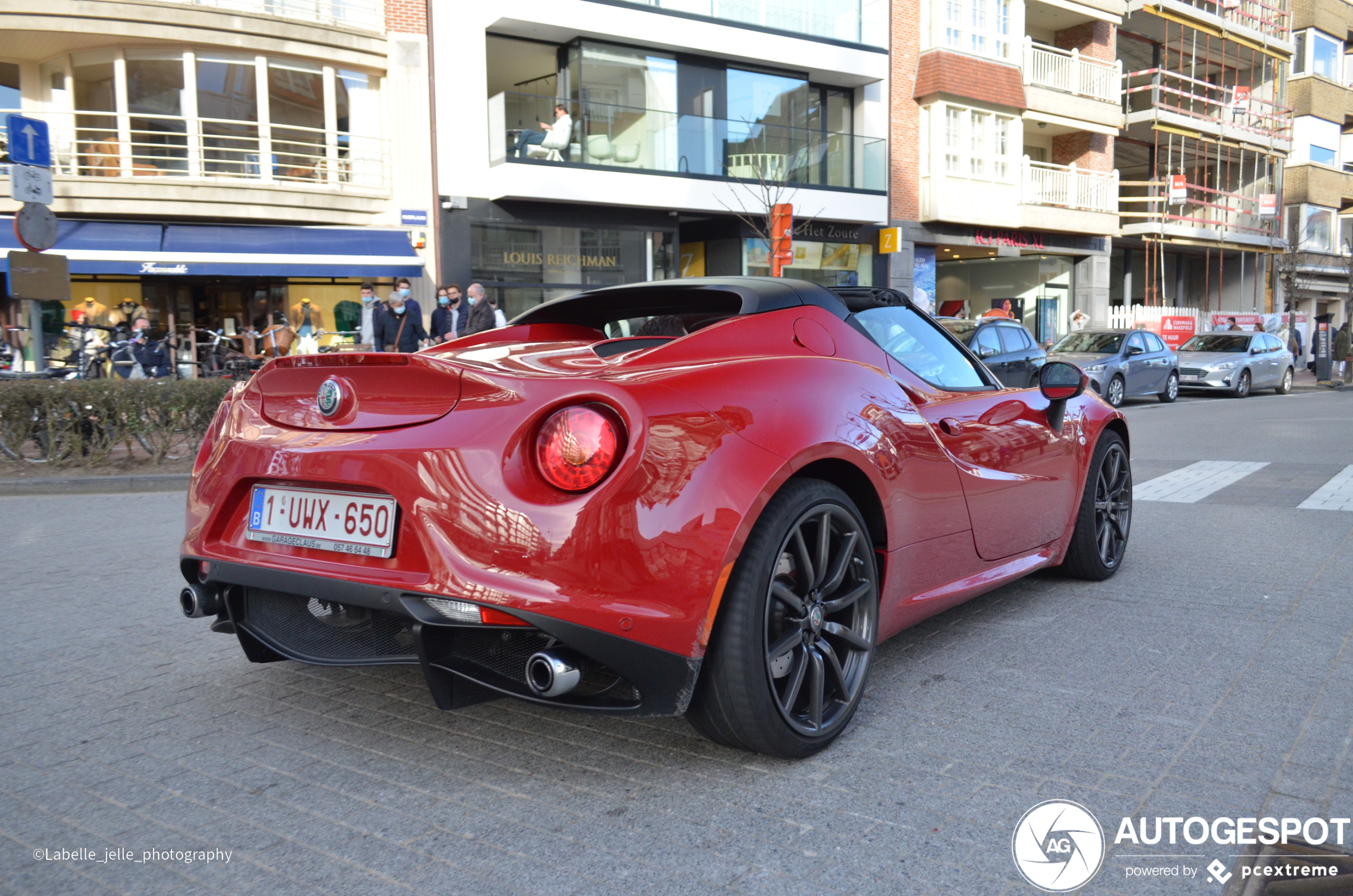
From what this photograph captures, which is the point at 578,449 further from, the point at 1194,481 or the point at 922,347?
the point at 1194,481

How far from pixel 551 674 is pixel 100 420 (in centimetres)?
879

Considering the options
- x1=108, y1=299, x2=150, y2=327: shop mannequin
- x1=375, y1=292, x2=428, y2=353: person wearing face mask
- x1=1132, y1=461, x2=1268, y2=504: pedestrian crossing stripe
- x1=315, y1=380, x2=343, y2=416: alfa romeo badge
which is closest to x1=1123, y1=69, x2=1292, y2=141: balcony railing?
x1=375, y1=292, x2=428, y2=353: person wearing face mask

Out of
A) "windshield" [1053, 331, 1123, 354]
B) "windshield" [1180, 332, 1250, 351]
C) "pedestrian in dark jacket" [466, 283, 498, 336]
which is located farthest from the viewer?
"windshield" [1180, 332, 1250, 351]

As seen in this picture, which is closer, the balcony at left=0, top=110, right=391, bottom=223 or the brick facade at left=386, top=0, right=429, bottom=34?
the balcony at left=0, top=110, right=391, bottom=223

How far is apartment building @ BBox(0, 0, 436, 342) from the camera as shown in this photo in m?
17.6

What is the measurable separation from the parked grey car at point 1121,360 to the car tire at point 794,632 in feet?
54.8

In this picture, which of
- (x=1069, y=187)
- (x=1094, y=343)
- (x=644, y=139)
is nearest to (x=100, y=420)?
(x=644, y=139)

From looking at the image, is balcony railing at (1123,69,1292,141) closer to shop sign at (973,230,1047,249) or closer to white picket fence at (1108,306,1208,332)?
white picket fence at (1108,306,1208,332)

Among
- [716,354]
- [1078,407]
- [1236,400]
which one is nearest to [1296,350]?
[1236,400]

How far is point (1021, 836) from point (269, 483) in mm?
2142

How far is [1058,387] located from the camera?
4359mm

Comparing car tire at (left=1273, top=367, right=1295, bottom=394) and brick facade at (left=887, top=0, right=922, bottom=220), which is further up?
brick facade at (left=887, top=0, right=922, bottom=220)

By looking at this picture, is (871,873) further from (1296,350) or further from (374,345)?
(1296,350)

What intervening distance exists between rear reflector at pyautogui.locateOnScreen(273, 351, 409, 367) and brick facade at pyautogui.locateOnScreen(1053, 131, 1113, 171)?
100ft
